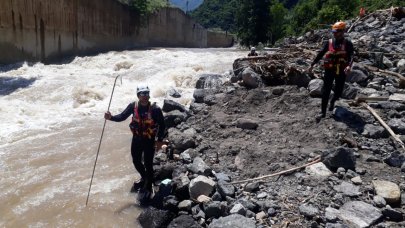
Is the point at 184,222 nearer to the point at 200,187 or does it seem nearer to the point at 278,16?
the point at 200,187

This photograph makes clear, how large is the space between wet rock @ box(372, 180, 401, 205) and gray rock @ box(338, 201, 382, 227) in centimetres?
31

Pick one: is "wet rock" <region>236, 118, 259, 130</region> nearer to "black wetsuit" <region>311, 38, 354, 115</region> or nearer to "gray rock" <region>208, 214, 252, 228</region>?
"black wetsuit" <region>311, 38, 354, 115</region>

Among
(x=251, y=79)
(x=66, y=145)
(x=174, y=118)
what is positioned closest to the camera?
(x=66, y=145)

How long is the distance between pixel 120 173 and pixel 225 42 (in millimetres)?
53677

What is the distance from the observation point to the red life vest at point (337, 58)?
620cm

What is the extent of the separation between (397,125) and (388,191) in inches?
74.8

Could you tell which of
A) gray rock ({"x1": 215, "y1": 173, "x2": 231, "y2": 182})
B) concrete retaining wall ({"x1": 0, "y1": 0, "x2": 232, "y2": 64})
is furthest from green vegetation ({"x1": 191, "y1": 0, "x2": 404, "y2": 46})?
gray rock ({"x1": 215, "y1": 173, "x2": 231, "y2": 182})

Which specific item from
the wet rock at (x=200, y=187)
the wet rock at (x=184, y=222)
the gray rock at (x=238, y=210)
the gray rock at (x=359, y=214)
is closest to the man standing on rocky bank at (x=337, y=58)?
the gray rock at (x=359, y=214)

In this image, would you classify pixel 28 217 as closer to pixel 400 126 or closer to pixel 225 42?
pixel 400 126

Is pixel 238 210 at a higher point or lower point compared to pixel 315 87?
lower

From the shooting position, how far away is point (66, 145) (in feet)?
24.4

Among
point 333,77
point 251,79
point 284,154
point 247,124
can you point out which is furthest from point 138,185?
point 251,79

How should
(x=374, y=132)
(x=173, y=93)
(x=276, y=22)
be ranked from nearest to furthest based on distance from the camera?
(x=374, y=132)
(x=173, y=93)
(x=276, y=22)

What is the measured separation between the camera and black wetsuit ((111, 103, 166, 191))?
501 cm
